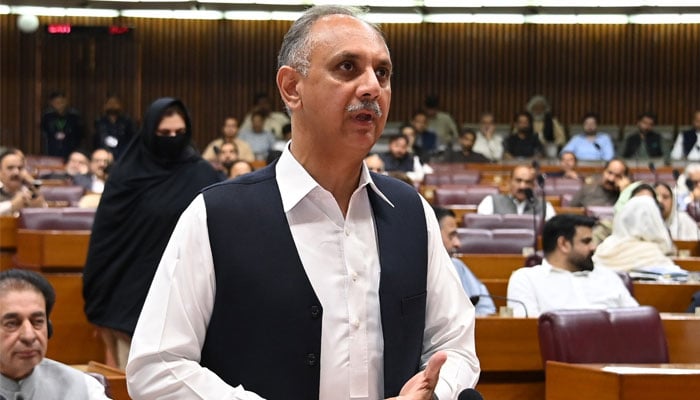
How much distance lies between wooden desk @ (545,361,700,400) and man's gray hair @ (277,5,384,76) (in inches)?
103

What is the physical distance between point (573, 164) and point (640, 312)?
389 inches

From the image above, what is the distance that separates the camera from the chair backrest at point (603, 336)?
497 centimetres

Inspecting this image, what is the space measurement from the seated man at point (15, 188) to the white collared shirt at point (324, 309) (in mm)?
6952

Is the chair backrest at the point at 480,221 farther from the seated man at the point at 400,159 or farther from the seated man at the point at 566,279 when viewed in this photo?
the seated man at the point at 400,159

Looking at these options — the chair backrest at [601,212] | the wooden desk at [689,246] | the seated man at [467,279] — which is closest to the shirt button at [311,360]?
the seated man at [467,279]

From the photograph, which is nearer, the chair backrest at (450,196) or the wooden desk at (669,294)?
the wooden desk at (669,294)

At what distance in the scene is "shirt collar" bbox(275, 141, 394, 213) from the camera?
2.04 meters

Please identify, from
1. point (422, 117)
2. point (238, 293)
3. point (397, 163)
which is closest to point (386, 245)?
point (238, 293)

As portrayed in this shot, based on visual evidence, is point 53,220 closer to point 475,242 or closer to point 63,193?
point 475,242

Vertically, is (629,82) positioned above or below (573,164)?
above

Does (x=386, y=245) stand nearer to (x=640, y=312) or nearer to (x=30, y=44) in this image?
(x=640, y=312)

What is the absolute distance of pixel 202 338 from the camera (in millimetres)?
2000

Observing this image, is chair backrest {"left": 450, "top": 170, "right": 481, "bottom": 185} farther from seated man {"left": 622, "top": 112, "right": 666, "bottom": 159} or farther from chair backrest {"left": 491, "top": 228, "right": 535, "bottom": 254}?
chair backrest {"left": 491, "top": 228, "right": 535, "bottom": 254}

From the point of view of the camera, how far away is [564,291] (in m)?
6.65
